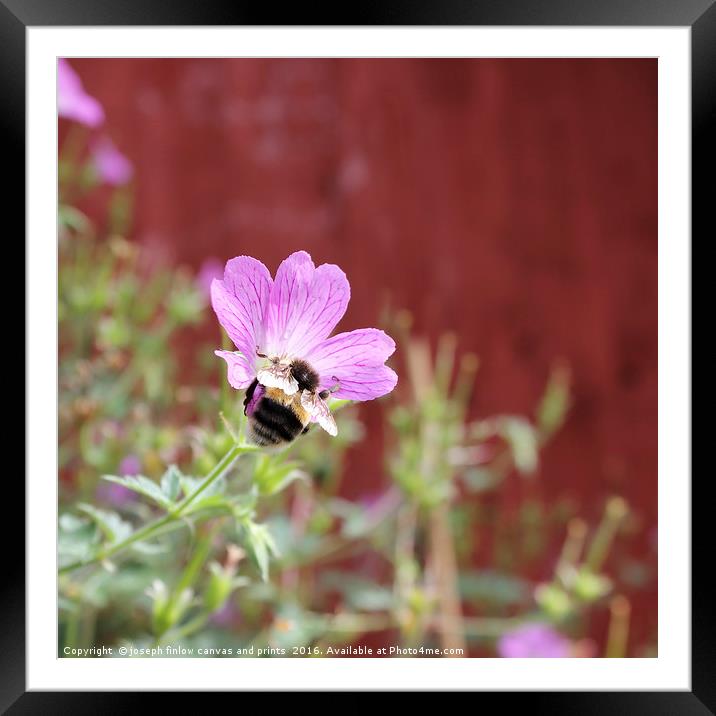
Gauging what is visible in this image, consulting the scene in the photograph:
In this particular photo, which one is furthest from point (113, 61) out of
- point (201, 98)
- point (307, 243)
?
point (307, 243)

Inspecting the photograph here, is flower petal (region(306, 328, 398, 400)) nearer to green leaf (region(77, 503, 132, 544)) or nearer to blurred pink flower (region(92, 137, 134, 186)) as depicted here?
green leaf (region(77, 503, 132, 544))

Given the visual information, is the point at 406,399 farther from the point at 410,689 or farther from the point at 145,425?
the point at 410,689

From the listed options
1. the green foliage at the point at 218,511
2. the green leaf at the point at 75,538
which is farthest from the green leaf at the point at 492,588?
the green leaf at the point at 75,538

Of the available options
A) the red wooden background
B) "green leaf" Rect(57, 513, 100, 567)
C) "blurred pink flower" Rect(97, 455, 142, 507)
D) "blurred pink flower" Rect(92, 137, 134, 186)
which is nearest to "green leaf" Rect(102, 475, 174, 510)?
"green leaf" Rect(57, 513, 100, 567)

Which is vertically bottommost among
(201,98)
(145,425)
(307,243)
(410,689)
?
(410,689)

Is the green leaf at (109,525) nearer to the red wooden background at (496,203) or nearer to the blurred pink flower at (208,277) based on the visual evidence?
the blurred pink flower at (208,277)

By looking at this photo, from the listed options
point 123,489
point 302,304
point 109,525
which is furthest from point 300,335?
point 123,489
